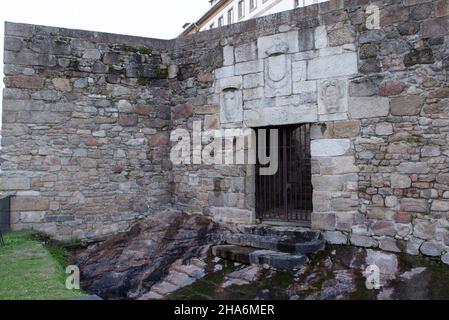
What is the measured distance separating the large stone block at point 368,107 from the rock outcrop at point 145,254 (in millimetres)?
2753

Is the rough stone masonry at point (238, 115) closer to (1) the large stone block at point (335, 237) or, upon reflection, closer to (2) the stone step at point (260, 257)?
(1) the large stone block at point (335, 237)

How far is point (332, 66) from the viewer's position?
5578 millimetres

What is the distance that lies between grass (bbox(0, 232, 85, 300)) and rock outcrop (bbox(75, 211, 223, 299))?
0.48m

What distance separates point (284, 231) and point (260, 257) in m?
0.71

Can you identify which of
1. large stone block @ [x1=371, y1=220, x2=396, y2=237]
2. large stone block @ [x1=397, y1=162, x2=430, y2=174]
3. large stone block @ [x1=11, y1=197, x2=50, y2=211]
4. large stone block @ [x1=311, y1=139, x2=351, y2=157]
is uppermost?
large stone block @ [x1=311, y1=139, x2=351, y2=157]

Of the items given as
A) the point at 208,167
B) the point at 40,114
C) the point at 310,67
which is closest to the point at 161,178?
the point at 208,167

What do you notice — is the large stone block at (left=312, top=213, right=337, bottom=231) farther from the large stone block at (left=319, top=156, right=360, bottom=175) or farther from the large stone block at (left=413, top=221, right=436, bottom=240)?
the large stone block at (left=413, top=221, right=436, bottom=240)

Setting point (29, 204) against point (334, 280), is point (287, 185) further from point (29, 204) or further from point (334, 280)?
point (29, 204)

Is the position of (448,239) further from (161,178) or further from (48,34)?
(48,34)

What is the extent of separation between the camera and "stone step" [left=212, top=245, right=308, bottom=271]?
200 inches

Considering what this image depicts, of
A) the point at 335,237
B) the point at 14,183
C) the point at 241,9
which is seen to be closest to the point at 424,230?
the point at 335,237

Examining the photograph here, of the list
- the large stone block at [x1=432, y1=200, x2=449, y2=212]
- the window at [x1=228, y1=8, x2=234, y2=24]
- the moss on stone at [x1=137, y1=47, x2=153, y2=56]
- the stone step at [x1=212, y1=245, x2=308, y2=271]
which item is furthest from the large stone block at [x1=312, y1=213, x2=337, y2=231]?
the window at [x1=228, y1=8, x2=234, y2=24]

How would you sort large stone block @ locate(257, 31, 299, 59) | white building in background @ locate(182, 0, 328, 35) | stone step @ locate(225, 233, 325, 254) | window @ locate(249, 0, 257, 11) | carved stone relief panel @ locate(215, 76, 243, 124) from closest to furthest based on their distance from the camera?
1. stone step @ locate(225, 233, 325, 254)
2. large stone block @ locate(257, 31, 299, 59)
3. carved stone relief panel @ locate(215, 76, 243, 124)
4. white building in background @ locate(182, 0, 328, 35)
5. window @ locate(249, 0, 257, 11)

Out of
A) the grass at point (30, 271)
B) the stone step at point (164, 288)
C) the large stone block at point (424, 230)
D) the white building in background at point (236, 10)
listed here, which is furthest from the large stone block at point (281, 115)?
the white building in background at point (236, 10)
